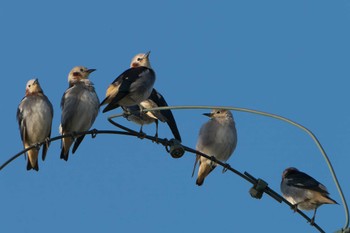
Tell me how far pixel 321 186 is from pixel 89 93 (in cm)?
446

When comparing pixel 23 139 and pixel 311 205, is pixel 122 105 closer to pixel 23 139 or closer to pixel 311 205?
pixel 23 139

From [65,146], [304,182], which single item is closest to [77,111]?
[65,146]

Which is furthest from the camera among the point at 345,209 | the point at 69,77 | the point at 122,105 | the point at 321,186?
the point at 321,186

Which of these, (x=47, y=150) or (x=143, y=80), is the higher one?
(x=143, y=80)

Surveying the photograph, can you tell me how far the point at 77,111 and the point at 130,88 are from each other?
944 millimetres

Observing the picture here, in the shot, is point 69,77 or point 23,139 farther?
point 69,77

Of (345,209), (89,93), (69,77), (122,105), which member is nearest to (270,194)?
(345,209)

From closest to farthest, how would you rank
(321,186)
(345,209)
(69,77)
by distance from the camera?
(345,209) → (69,77) → (321,186)

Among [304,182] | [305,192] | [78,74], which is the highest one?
[78,74]

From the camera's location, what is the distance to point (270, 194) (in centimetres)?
873

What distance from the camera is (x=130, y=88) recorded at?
12344 millimetres

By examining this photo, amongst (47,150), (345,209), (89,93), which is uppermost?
(89,93)

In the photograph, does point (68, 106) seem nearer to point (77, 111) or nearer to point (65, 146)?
point (77, 111)

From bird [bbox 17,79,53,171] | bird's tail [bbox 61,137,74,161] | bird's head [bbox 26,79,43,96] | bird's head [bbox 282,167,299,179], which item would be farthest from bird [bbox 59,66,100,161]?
bird's head [bbox 282,167,299,179]
